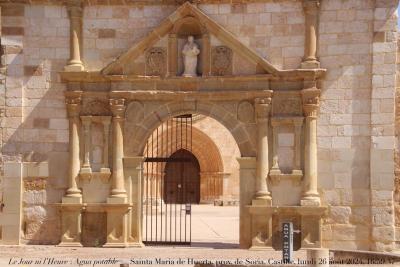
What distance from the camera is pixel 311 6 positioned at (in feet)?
46.9

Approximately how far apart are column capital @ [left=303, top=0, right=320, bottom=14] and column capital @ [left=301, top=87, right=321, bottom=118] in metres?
1.39

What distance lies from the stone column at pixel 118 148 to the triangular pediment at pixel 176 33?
0.63 meters

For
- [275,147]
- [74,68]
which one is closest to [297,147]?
[275,147]

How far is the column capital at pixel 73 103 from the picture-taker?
14648mm

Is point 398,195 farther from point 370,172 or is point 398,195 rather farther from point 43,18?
point 43,18

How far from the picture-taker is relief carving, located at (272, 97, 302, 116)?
14359 millimetres

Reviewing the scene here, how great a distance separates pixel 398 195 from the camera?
1418 cm

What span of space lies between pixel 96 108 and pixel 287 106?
3451mm

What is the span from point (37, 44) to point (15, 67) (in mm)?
586

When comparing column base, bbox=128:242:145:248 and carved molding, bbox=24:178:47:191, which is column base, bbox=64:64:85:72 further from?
column base, bbox=128:242:145:248

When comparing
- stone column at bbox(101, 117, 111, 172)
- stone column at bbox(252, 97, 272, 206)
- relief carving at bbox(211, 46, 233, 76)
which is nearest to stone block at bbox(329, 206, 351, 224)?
stone column at bbox(252, 97, 272, 206)

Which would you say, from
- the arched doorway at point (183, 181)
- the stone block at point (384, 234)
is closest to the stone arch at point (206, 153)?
the arched doorway at point (183, 181)

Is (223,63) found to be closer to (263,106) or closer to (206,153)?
(263,106)

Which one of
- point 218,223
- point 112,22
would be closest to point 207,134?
point 218,223
